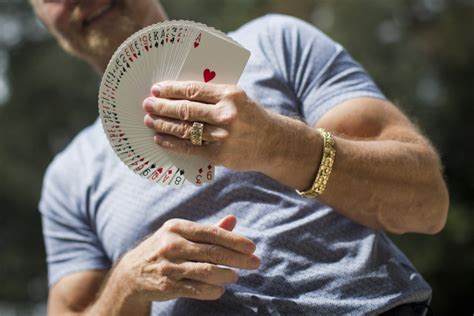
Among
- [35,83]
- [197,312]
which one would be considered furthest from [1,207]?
[197,312]

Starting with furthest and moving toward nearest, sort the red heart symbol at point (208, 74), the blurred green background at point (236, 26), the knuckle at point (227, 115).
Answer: the blurred green background at point (236, 26), the red heart symbol at point (208, 74), the knuckle at point (227, 115)

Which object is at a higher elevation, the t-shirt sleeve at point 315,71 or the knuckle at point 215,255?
the t-shirt sleeve at point 315,71

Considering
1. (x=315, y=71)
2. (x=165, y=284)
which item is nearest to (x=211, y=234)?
(x=165, y=284)

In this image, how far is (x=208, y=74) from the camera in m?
1.17

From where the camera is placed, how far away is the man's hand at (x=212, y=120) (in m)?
1.07

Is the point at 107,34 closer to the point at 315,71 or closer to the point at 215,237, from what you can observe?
the point at 315,71

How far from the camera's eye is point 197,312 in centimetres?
142

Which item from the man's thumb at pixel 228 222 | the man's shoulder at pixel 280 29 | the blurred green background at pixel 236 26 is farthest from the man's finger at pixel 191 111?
the blurred green background at pixel 236 26

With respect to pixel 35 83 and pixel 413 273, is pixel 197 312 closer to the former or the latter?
pixel 413 273

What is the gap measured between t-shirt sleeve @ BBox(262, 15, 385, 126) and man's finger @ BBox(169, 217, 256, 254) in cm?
37

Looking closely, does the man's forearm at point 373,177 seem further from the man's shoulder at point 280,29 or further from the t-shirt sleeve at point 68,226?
the t-shirt sleeve at point 68,226

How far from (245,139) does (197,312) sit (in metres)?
0.48

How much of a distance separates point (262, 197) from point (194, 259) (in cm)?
28

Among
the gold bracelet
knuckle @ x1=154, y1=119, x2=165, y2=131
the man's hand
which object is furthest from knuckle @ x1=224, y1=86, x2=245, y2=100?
the gold bracelet
